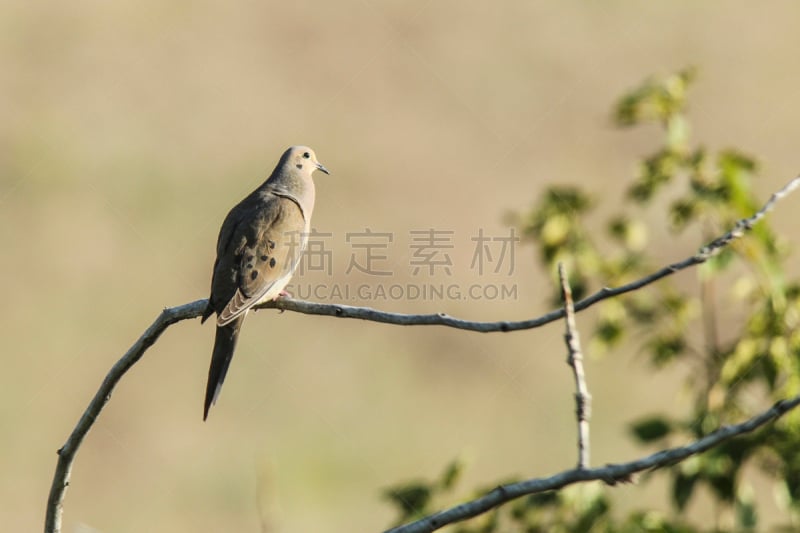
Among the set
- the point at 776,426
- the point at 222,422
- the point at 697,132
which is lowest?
the point at 776,426

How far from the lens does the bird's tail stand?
3.47m

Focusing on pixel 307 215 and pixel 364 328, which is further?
pixel 364 328

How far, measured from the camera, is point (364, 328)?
1294 centimetres

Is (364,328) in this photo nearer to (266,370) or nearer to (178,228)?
(266,370)

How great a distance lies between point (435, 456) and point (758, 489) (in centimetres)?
320

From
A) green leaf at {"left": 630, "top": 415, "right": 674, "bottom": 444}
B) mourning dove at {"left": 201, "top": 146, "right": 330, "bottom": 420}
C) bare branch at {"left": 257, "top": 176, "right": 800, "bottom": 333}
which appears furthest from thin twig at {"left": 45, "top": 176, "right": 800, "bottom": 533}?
green leaf at {"left": 630, "top": 415, "right": 674, "bottom": 444}

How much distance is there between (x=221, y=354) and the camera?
368 cm

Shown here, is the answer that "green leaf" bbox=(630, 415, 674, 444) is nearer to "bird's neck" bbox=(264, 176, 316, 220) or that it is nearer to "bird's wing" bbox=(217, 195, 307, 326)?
"bird's wing" bbox=(217, 195, 307, 326)

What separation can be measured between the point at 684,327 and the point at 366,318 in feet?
5.91

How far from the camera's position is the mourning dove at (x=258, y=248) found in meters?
3.73

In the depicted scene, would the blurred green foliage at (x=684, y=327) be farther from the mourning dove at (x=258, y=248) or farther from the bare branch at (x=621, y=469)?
the bare branch at (x=621, y=469)

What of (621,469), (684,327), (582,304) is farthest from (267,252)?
(621,469)

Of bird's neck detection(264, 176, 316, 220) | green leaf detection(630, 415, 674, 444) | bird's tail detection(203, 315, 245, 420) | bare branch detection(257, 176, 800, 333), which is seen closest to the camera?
bare branch detection(257, 176, 800, 333)

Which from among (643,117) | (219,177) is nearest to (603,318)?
(643,117)
